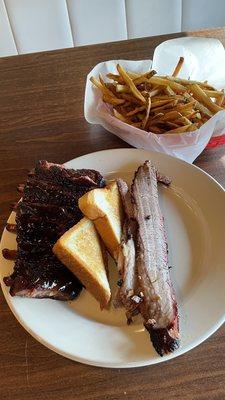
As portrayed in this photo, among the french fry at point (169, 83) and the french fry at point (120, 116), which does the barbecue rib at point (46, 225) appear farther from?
the french fry at point (169, 83)

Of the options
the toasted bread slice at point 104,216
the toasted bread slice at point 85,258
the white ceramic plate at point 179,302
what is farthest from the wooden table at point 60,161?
the toasted bread slice at point 104,216

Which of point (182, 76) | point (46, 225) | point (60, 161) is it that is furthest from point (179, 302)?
point (182, 76)

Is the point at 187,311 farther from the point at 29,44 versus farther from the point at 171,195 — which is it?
the point at 29,44

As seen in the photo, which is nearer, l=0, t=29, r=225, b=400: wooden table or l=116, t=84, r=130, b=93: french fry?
l=0, t=29, r=225, b=400: wooden table

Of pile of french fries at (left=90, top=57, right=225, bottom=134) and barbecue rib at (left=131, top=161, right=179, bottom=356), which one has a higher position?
pile of french fries at (left=90, top=57, right=225, bottom=134)

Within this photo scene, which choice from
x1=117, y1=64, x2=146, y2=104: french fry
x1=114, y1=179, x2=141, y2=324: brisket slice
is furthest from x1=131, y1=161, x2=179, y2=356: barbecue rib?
x1=117, y1=64, x2=146, y2=104: french fry

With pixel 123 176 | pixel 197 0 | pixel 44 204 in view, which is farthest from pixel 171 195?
pixel 197 0

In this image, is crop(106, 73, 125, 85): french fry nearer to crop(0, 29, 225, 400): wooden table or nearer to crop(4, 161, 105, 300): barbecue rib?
crop(0, 29, 225, 400): wooden table
